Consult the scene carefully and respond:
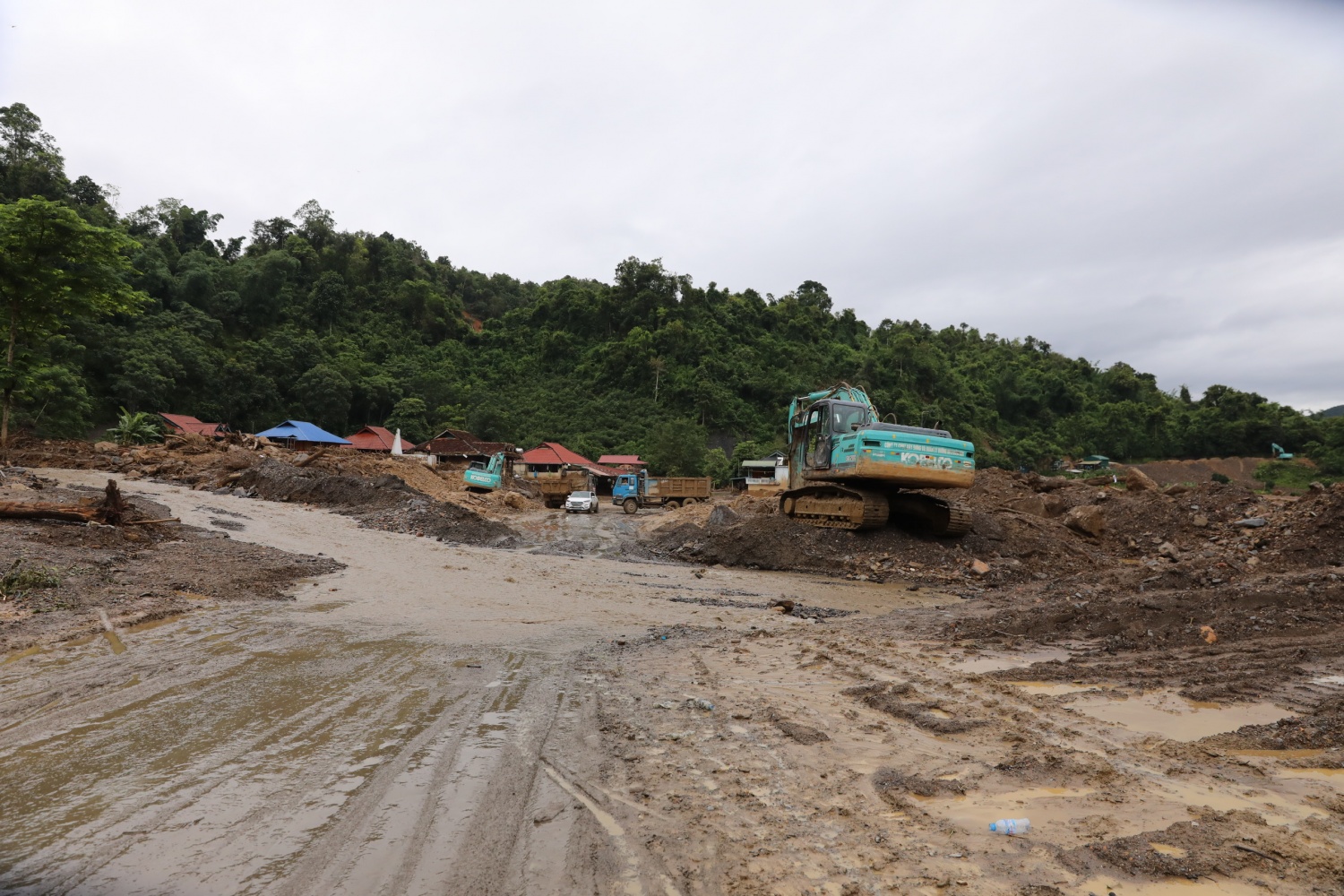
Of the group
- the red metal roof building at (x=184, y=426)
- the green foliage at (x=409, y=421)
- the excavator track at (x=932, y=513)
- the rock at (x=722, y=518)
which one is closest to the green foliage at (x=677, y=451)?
the green foliage at (x=409, y=421)

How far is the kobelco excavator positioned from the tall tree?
2459 cm

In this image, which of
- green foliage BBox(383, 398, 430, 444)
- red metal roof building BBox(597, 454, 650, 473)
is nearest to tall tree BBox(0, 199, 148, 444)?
red metal roof building BBox(597, 454, 650, 473)

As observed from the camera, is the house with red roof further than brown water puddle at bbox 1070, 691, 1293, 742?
Yes

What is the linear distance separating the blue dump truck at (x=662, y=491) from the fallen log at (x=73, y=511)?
2583cm

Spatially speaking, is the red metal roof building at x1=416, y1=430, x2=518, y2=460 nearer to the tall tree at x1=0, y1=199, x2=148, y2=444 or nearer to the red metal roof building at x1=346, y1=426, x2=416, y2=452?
the red metal roof building at x1=346, y1=426, x2=416, y2=452

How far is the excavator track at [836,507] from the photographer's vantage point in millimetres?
15273

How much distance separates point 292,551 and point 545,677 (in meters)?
9.92

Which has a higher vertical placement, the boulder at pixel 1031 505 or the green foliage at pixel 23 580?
the boulder at pixel 1031 505

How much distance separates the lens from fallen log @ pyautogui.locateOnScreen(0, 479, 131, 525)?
10367 mm

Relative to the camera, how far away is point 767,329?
85562 millimetres

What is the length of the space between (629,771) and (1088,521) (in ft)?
53.4

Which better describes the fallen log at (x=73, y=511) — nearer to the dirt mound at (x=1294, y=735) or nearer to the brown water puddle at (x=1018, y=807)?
the brown water puddle at (x=1018, y=807)

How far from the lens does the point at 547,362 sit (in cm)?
8156

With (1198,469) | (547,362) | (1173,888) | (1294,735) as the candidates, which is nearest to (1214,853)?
(1173,888)
